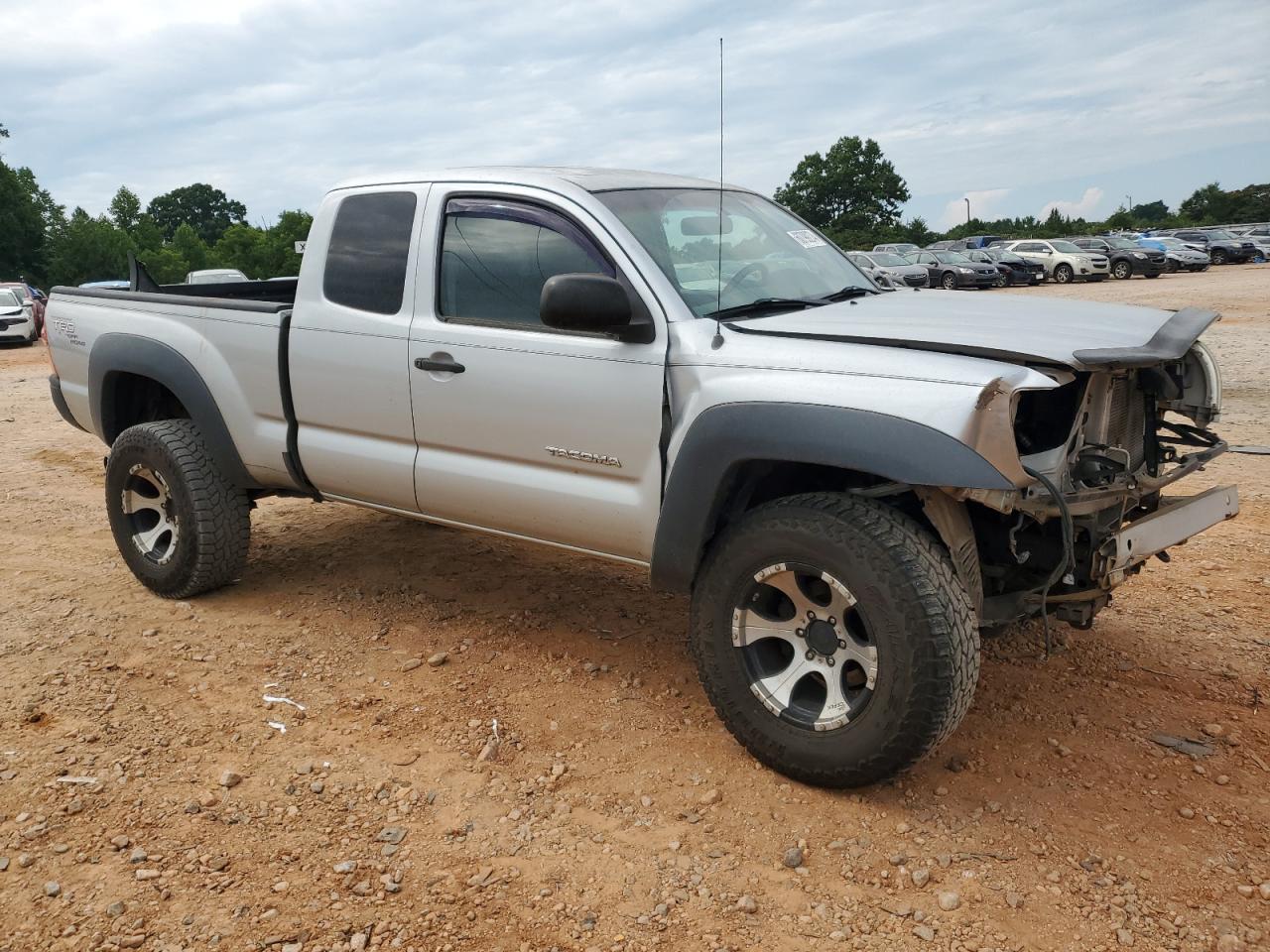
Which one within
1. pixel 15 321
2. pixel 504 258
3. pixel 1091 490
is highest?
pixel 504 258

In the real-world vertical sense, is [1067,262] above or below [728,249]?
below

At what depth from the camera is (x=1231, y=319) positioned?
1742cm

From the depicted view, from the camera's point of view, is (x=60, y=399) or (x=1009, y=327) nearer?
(x=1009, y=327)

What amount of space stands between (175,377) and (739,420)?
3065mm

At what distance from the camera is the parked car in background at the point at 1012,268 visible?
106 ft

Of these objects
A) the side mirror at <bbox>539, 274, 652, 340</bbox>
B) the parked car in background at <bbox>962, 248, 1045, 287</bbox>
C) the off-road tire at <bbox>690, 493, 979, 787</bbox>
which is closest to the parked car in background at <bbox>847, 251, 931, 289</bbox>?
the parked car in background at <bbox>962, 248, 1045, 287</bbox>

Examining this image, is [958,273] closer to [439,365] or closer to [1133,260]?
[1133,260]

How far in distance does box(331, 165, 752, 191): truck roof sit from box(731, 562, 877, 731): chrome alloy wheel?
1.68 meters

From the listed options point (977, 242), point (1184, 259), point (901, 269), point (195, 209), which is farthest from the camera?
point (195, 209)

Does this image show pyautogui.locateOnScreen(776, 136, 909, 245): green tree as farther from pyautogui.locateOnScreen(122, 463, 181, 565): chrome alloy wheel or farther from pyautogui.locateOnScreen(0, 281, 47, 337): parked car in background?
pyautogui.locateOnScreen(122, 463, 181, 565): chrome alloy wheel

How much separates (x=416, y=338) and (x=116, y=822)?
203 centimetres

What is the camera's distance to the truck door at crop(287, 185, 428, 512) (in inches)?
175

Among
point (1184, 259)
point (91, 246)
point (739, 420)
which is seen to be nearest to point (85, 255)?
point (91, 246)

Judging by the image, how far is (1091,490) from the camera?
3.31m
